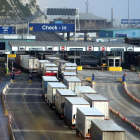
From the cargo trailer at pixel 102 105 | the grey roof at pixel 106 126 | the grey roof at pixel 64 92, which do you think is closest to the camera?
the grey roof at pixel 106 126

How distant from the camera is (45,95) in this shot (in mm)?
50875

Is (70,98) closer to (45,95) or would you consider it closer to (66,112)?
(66,112)

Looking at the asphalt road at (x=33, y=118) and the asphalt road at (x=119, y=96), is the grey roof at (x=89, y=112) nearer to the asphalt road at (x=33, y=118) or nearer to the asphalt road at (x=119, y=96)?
the asphalt road at (x=33, y=118)

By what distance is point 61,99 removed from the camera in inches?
1582

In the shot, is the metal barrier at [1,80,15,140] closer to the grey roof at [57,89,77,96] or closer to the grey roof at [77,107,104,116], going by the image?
the grey roof at [57,89,77,96]

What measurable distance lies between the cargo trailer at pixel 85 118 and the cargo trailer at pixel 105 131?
169cm

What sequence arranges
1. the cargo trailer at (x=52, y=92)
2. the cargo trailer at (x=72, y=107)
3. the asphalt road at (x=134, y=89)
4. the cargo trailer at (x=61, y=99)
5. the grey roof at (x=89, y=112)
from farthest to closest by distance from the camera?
1. the asphalt road at (x=134, y=89)
2. the cargo trailer at (x=52, y=92)
3. the cargo trailer at (x=61, y=99)
4. the cargo trailer at (x=72, y=107)
5. the grey roof at (x=89, y=112)

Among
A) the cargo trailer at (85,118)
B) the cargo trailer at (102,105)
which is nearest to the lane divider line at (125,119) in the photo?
the cargo trailer at (102,105)

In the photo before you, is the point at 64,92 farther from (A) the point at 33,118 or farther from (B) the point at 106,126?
(B) the point at 106,126

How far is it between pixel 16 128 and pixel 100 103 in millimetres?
8043

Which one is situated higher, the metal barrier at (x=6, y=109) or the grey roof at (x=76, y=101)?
the grey roof at (x=76, y=101)

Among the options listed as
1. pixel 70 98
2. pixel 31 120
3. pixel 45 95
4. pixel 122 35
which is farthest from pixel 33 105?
pixel 122 35

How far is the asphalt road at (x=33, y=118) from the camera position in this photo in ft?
113

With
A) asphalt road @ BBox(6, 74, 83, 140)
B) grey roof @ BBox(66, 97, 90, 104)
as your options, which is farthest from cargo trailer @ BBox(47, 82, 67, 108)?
grey roof @ BBox(66, 97, 90, 104)
